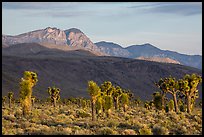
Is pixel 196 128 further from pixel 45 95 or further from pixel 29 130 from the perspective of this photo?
pixel 45 95

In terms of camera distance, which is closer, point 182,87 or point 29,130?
point 29,130

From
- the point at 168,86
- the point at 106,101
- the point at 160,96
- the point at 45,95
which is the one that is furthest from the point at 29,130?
the point at 45,95

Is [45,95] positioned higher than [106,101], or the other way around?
[106,101]

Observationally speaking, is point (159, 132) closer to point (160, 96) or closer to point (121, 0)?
point (121, 0)

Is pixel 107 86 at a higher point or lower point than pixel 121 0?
lower

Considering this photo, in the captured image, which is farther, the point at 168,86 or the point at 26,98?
the point at 168,86

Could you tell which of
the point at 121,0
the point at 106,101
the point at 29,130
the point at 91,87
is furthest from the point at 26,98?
the point at 121,0

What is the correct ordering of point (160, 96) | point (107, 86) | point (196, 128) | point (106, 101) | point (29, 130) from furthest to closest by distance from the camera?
point (160, 96) → point (107, 86) → point (106, 101) → point (196, 128) → point (29, 130)

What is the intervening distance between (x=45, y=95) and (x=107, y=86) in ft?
427

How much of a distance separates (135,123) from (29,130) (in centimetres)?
1131

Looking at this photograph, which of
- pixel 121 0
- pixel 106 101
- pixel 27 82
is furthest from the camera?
pixel 106 101

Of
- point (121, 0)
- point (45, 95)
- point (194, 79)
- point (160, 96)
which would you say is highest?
point (121, 0)

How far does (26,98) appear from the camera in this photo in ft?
136

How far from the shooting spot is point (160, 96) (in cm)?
6275
